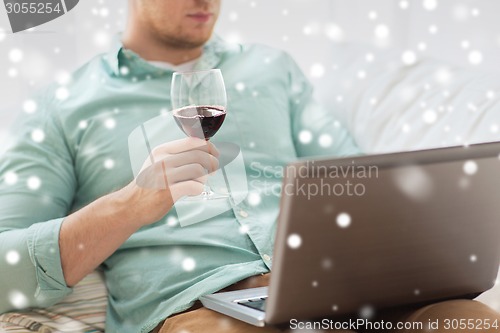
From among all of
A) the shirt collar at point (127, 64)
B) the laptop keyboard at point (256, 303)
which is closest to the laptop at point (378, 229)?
the laptop keyboard at point (256, 303)

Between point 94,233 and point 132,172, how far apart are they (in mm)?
228

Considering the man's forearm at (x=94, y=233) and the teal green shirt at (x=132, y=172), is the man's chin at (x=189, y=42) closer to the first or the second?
the teal green shirt at (x=132, y=172)

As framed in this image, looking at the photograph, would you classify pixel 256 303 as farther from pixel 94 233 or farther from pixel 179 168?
pixel 94 233

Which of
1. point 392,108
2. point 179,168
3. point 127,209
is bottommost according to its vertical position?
point 392,108

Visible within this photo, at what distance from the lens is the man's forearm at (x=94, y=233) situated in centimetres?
140

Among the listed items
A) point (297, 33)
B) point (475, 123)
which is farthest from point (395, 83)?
point (297, 33)

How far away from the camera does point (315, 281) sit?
1.07 m

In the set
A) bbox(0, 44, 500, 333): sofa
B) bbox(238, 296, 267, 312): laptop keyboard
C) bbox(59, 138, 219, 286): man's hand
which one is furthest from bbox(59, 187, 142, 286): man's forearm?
bbox(238, 296, 267, 312): laptop keyboard

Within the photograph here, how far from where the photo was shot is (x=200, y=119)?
4.41 feet

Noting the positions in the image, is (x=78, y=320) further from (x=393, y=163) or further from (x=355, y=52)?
(x=355, y=52)

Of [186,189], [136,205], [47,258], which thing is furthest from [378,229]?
[47,258]

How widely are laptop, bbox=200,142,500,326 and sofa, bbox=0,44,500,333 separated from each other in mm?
357

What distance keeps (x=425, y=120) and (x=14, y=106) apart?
3.84 feet

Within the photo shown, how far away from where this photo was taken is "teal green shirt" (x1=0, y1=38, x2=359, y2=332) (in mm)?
1438
